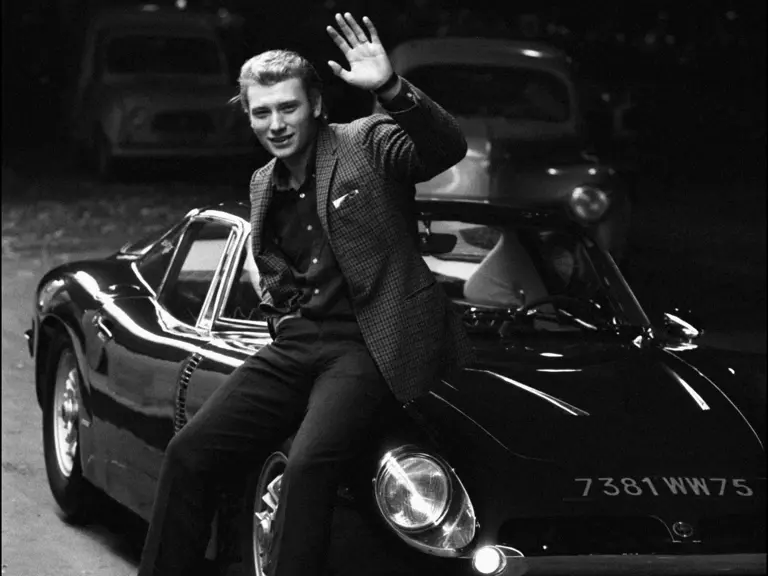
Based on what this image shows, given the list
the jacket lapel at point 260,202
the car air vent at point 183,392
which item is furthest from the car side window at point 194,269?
the jacket lapel at point 260,202

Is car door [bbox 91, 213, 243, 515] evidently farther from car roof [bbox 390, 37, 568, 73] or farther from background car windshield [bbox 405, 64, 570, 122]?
car roof [bbox 390, 37, 568, 73]

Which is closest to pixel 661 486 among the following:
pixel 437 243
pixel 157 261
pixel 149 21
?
pixel 437 243

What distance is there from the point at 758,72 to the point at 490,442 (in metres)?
26.4

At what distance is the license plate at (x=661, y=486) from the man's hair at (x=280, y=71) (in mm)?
1238

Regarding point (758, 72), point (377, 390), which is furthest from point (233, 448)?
point (758, 72)

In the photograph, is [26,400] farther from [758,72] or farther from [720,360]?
[758,72]

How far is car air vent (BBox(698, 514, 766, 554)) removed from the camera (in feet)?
16.1

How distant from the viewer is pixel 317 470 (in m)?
4.47

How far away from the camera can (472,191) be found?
40.0 feet

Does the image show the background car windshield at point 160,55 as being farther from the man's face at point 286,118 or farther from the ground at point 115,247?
the man's face at point 286,118

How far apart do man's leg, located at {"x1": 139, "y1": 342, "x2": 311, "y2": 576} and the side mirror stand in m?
1.73

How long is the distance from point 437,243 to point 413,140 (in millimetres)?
1976

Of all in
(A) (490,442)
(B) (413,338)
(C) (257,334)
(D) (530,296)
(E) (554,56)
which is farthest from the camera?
(E) (554,56)

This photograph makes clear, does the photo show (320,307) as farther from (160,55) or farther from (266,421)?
(160,55)
